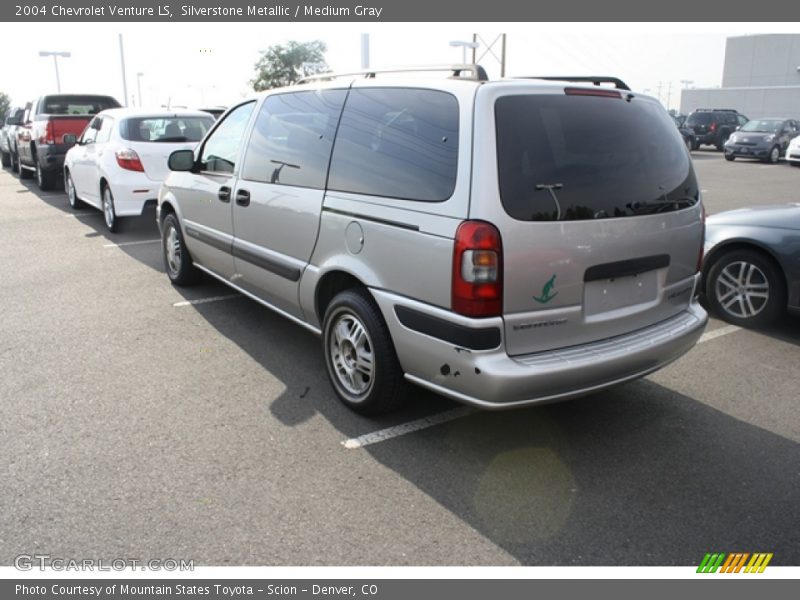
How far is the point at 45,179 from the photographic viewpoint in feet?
45.9

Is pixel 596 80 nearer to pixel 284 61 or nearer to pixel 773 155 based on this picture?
pixel 773 155

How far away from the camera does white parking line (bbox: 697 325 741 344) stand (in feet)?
17.5

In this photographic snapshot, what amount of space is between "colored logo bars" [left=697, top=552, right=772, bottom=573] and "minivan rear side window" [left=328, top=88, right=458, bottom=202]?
1955mm

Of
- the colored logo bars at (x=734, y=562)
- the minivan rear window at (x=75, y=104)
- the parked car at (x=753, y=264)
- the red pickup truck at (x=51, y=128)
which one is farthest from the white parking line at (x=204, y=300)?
the minivan rear window at (x=75, y=104)

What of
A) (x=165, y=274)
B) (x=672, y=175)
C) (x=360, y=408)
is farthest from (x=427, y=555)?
(x=165, y=274)

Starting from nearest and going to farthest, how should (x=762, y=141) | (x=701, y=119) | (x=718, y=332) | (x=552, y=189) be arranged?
(x=552, y=189) < (x=718, y=332) < (x=762, y=141) < (x=701, y=119)

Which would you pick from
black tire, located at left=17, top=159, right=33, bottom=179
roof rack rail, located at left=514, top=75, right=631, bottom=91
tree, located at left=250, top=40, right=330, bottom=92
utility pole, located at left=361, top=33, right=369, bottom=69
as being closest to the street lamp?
utility pole, located at left=361, top=33, right=369, bottom=69

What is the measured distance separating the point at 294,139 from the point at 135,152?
507 centimetres

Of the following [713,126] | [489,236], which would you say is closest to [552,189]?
[489,236]

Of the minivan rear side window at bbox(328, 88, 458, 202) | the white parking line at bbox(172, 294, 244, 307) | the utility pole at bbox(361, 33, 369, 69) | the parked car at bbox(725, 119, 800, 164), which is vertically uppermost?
the utility pole at bbox(361, 33, 369, 69)

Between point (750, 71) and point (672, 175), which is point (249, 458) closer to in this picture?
point (672, 175)

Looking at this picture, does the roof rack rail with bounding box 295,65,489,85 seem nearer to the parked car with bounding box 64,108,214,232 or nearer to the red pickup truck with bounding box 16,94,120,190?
the parked car with bounding box 64,108,214,232

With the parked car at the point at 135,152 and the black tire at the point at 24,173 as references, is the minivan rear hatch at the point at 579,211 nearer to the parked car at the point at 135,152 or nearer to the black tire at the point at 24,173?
the parked car at the point at 135,152

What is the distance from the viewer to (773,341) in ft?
17.4
